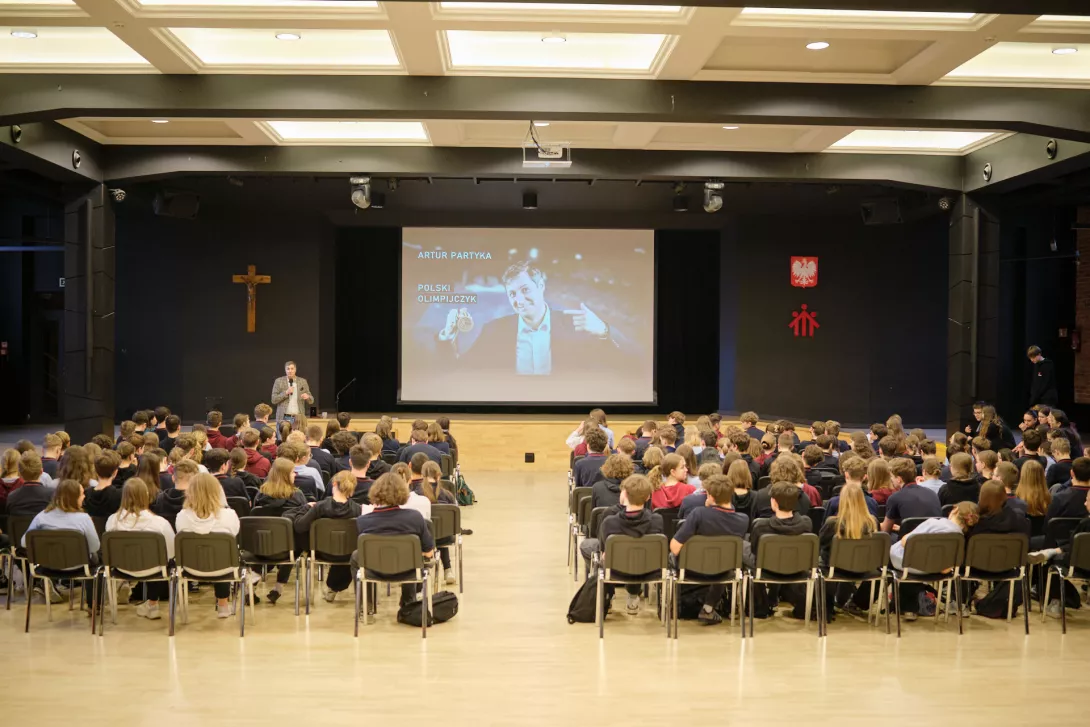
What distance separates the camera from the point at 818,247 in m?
16.6

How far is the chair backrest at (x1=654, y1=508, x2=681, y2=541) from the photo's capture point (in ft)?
23.4

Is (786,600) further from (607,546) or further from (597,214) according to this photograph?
(597,214)

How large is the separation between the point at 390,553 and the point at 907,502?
362 cm

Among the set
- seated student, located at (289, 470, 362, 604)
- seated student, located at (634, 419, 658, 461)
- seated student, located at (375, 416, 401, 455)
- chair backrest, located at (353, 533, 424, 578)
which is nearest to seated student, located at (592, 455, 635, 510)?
chair backrest, located at (353, 533, 424, 578)

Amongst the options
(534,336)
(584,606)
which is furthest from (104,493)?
(534,336)

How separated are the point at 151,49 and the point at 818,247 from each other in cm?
1172

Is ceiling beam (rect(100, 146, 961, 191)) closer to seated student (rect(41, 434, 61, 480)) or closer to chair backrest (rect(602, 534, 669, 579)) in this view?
seated student (rect(41, 434, 61, 480))

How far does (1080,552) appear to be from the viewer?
6.58 meters

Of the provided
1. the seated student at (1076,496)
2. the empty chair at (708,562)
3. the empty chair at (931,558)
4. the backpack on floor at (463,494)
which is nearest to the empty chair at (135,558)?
the seated student at (1076,496)

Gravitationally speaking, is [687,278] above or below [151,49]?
below

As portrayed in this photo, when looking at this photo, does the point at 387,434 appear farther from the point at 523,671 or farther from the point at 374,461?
the point at 523,671

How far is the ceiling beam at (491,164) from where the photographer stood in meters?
12.1

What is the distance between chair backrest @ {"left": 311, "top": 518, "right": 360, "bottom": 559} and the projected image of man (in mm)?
9487

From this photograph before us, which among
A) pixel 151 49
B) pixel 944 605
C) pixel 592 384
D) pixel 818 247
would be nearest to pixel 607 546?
pixel 944 605
